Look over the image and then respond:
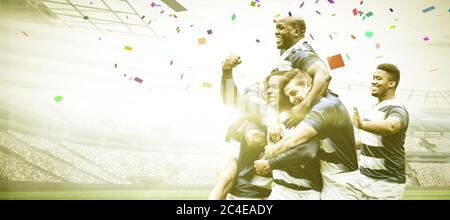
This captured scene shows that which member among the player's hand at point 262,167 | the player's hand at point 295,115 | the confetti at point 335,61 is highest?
the confetti at point 335,61

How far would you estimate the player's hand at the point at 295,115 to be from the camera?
2729 mm

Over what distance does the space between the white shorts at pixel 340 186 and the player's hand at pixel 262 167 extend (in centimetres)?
41

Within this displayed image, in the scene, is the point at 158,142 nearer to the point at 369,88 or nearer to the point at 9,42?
the point at 9,42

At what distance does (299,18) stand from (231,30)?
52cm

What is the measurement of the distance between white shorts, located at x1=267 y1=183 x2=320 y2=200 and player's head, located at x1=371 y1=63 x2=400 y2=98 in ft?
2.88

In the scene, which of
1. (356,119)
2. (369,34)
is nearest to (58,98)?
(356,119)

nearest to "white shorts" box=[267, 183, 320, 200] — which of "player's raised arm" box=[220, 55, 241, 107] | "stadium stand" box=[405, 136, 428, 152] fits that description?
"player's raised arm" box=[220, 55, 241, 107]

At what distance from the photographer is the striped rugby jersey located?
2.80 meters

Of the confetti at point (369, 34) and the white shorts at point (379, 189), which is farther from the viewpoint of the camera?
the confetti at point (369, 34)

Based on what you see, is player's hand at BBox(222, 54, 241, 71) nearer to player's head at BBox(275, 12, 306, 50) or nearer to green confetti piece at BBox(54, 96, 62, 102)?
player's head at BBox(275, 12, 306, 50)

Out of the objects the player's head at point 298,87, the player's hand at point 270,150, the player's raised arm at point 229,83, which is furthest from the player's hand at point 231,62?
the player's hand at point 270,150

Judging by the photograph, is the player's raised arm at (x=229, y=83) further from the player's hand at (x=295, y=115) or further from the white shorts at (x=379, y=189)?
the white shorts at (x=379, y=189)

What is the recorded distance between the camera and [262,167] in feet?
9.06

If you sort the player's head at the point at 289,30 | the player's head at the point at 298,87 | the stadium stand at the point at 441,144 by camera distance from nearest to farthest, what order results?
the player's head at the point at 298,87
the player's head at the point at 289,30
the stadium stand at the point at 441,144
